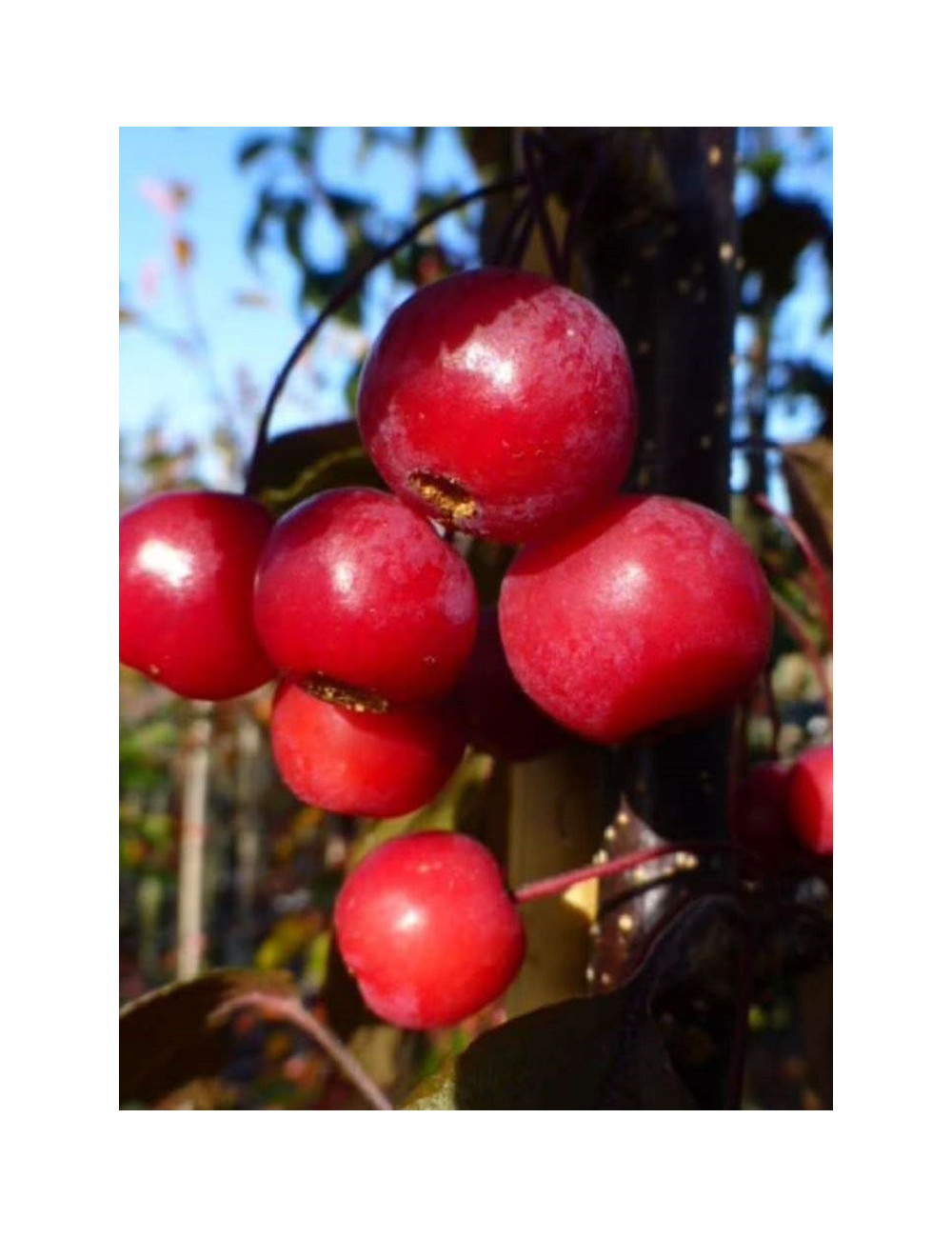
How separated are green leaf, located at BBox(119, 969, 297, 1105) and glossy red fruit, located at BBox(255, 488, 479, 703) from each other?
43cm

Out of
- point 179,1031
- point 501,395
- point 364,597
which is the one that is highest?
point 501,395

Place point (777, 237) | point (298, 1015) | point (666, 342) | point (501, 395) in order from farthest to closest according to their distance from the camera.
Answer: point (777, 237), point (298, 1015), point (666, 342), point (501, 395)

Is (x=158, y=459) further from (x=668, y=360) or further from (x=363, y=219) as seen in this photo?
(x=668, y=360)

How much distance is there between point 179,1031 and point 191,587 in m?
0.47

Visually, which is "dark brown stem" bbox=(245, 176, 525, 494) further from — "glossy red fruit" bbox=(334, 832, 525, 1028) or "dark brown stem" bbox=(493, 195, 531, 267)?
"glossy red fruit" bbox=(334, 832, 525, 1028)

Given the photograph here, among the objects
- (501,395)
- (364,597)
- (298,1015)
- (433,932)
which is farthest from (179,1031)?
(501,395)

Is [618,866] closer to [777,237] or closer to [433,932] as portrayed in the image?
[433,932]

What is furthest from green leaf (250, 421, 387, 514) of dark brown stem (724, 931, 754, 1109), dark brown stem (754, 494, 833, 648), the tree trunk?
dark brown stem (724, 931, 754, 1109)

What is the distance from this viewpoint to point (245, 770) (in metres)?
4.58

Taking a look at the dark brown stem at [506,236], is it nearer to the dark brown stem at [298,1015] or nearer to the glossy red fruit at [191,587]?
the glossy red fruit at [191,587]

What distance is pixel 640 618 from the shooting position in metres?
0.64

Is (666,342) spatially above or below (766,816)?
above
